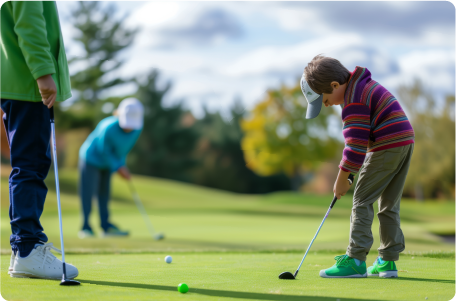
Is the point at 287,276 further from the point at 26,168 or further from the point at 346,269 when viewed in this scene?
the point at 26,168

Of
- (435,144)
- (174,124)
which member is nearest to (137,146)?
(174,124)

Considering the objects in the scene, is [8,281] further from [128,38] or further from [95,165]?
[128,38]

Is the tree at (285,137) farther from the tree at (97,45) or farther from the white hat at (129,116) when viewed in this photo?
the white hat at (129,116)

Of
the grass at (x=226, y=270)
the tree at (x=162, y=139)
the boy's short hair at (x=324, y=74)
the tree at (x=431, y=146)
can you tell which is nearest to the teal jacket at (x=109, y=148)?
the grass at (x=226, y=270)

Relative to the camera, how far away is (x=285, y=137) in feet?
78.7

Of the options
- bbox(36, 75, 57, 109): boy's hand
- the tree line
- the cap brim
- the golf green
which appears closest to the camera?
the golf green

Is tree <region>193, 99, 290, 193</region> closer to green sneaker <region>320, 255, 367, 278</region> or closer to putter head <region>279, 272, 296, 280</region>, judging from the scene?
green sneaker <region>320, 255, 367, 278</region>

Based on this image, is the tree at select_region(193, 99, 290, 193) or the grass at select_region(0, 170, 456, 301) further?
the tree at select_region(193, 99, 290, 193)

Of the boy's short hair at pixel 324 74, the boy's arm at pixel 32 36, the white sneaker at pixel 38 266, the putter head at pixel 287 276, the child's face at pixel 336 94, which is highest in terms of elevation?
the boy's arm at pixel 32 36

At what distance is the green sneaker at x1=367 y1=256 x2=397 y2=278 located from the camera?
9.44 feet

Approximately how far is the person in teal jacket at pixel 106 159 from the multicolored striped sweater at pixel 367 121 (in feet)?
13.6

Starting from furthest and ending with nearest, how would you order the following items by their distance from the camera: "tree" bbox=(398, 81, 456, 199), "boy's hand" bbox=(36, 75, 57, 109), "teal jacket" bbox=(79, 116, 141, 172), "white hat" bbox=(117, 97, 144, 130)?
"tree" bbox=(398, 81, 456, 199) < "teal jacket" bbox=(79, 116, 141, 172) < "white hat" bbox=(117, 97, 144, 130) < "boy's hand" bbox=(36, 75, 57, 109)

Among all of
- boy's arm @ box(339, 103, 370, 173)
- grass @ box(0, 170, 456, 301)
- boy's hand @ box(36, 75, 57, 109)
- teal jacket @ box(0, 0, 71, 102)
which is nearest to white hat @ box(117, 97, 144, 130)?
grass @ box(0, 170, 456, 301)

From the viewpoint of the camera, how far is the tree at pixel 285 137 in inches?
893
